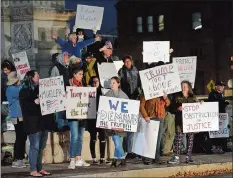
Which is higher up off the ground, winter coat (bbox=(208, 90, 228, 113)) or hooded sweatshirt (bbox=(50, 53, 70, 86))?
hooded sweatshirt (bbox=(50, 53, 70, 86))

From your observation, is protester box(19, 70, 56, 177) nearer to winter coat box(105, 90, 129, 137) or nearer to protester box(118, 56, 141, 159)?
winter coat box(105, 90, 129, 137)

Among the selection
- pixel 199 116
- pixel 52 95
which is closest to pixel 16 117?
pixel 52 95

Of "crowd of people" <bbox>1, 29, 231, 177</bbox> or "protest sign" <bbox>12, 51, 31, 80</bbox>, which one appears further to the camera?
"protest sign" <bbox>12, 51, 31, 80</bbox>

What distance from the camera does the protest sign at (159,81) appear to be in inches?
415

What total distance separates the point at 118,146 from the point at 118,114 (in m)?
0.53

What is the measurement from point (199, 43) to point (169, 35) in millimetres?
1709

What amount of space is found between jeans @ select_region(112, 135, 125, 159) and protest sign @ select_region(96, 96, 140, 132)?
173 mm

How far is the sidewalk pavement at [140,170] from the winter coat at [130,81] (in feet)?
4.03

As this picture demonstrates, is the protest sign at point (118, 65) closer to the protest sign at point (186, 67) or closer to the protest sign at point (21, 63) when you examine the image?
the protest sign at point (186, 67)

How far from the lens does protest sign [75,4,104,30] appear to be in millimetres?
11484

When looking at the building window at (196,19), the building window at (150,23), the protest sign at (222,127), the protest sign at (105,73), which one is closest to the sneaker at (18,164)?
the protest sign at (105,73)

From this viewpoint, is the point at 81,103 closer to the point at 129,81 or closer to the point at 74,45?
the point at 129,81

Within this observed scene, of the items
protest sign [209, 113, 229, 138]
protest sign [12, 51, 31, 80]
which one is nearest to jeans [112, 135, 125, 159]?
protest sign [12, 51, 31, 80]

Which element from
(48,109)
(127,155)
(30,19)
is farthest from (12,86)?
(30,19)
